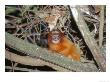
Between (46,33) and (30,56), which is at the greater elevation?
(46,33)

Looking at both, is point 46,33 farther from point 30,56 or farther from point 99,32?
point 99,32

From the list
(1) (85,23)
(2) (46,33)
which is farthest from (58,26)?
(1) (85,23)

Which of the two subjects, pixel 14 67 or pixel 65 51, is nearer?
pixel 14 67
